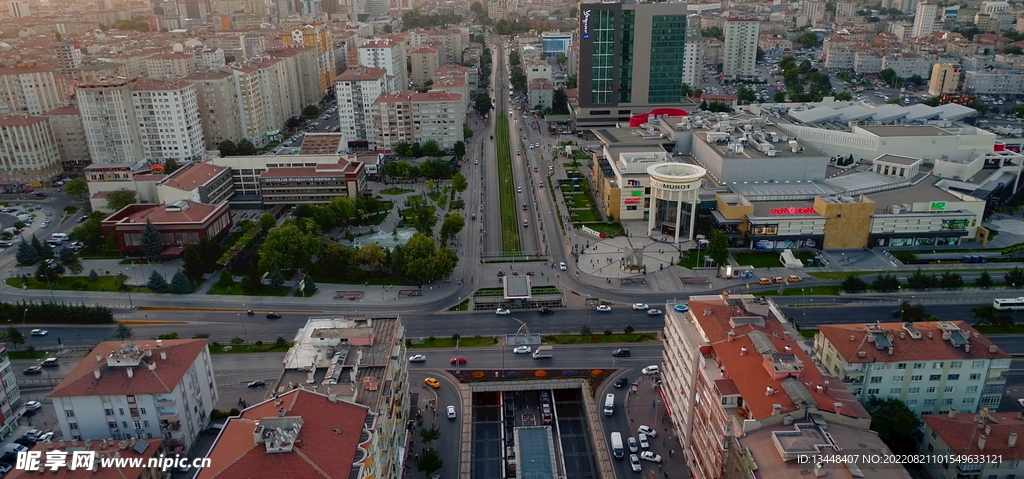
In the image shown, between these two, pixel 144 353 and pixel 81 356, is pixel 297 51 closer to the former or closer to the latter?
pixel 81 356

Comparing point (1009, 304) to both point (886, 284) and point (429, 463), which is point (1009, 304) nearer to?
point (886, 284)

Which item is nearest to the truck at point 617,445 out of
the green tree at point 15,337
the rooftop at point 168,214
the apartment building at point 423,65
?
the green tree at point 15,337

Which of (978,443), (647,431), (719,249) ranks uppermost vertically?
(978,443)

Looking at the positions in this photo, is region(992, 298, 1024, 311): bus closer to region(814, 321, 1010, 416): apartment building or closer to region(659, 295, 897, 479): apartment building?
region(814, 321, 1010, 416): apartment building

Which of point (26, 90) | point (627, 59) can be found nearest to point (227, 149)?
point (26, 90)

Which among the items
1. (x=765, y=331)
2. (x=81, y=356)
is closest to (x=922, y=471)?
(x=765, y=331)

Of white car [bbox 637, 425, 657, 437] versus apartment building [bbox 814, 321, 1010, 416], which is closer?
apartment building [bbox 814, 321, 1010, 416]

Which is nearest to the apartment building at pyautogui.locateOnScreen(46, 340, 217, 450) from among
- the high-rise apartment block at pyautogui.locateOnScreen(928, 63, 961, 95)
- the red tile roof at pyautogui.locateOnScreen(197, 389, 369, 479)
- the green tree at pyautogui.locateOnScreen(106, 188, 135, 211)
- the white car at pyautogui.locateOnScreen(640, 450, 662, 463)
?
the red tile roof at pyautogui.locateOnScreen(197, 389, 369, 479)
